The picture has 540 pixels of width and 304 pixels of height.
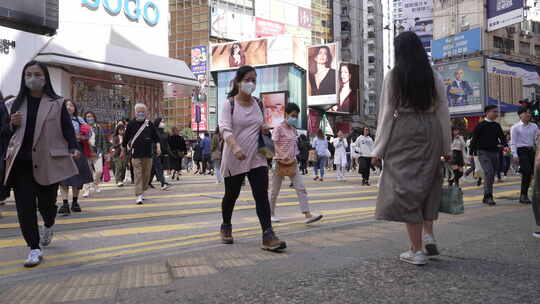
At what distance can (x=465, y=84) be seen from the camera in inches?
1838

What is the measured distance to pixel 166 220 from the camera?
700 centimetres

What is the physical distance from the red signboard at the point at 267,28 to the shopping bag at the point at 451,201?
5936 cm

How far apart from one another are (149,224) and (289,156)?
2.06 metres

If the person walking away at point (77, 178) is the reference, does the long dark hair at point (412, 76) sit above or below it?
above

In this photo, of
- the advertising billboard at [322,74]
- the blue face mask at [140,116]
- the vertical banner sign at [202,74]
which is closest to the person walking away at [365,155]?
the blue face mask at [140,116]

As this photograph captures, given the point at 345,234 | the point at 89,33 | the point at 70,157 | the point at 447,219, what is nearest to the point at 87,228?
the point at 70,157

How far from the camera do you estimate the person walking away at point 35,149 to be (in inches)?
165

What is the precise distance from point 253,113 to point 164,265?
1.67 meters

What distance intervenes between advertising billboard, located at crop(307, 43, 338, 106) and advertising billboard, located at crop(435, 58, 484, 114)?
1097 centimetres

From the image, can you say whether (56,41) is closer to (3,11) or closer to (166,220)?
(3,11)

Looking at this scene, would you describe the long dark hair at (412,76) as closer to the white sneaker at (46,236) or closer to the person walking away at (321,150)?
the white sneaker at (46,236)

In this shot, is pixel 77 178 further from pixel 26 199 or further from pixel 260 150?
pixel 260 150

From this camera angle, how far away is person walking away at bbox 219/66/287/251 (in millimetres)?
4582

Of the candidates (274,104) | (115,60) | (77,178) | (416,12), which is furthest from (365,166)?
(416,12)
